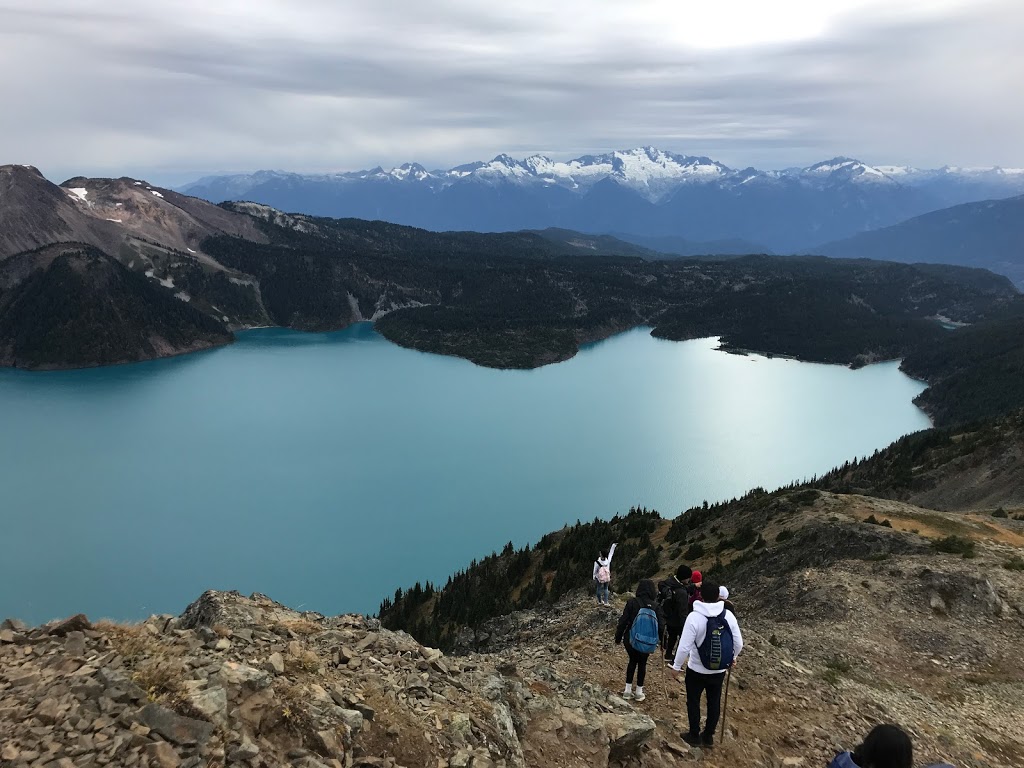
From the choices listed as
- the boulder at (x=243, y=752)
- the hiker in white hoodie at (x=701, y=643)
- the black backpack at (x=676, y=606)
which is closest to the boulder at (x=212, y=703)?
the boulder at (x=243, y=752)

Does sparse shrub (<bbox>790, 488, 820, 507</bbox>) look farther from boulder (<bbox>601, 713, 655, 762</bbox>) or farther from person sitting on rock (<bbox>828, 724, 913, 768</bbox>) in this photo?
person sitting on rock (<bbox>828, 724, 913, 768</bbox>)

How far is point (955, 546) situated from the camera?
24.6m

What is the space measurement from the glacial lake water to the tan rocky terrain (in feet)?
133

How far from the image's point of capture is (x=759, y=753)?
37.1ft

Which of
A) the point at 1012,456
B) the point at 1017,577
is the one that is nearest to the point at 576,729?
the point at 1017,577

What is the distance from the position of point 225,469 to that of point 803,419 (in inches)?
3925

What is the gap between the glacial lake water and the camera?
5666 cm

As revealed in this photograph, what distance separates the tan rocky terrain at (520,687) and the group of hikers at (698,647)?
0.64 m

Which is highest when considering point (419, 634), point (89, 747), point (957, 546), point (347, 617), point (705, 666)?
point (89, 747)

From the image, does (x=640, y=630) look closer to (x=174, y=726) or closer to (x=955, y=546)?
(x=174, y=726)

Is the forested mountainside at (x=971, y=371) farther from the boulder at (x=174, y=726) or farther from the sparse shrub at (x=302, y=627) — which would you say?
the boulder at (x=174, y=726)

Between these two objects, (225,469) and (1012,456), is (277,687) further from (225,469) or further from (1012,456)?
(225,469)

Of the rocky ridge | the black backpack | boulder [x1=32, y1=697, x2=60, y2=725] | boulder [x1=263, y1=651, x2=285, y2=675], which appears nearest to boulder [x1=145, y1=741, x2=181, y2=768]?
the rocky ridge

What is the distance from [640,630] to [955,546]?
1964cm
